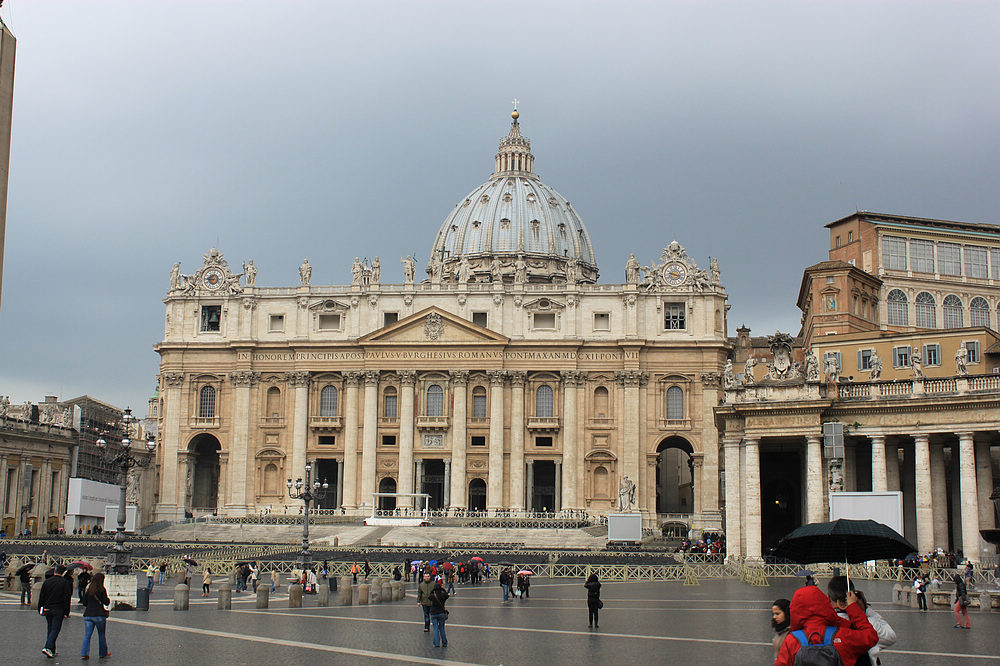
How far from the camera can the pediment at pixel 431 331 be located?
8406 cm

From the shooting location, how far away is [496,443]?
83.2 metres

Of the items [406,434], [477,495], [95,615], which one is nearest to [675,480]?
[477,495]

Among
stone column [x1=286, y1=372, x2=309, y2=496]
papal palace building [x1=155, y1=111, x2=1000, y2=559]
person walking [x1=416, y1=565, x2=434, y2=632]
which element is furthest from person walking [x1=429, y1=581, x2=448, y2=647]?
stone column [x1=286, y1=372, x2=309, y2=496]

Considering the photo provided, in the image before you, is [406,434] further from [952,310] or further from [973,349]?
[973,349]

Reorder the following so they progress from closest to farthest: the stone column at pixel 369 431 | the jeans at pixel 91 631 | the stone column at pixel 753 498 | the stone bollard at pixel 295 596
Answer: the jeans at pixel 91 631
the stone bollard at pixel 295 596
the stone column at pixel 753 498
the stone column at pixel 369 431

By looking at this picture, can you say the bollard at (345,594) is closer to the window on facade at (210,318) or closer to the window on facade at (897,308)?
the window on facade at (897,308)

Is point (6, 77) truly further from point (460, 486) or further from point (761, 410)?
point (460, 486)

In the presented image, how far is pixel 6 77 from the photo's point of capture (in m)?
23.5

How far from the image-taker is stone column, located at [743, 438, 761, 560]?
40656 millimetres

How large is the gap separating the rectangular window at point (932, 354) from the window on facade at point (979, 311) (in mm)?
17912

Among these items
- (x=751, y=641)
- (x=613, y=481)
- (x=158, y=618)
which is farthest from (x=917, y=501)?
(x=613, y=481)

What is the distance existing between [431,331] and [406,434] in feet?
24.5

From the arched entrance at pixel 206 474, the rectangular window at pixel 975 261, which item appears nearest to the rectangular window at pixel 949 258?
the rectangular window at pixel 975 261

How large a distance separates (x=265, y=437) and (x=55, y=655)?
6814 centimetres
